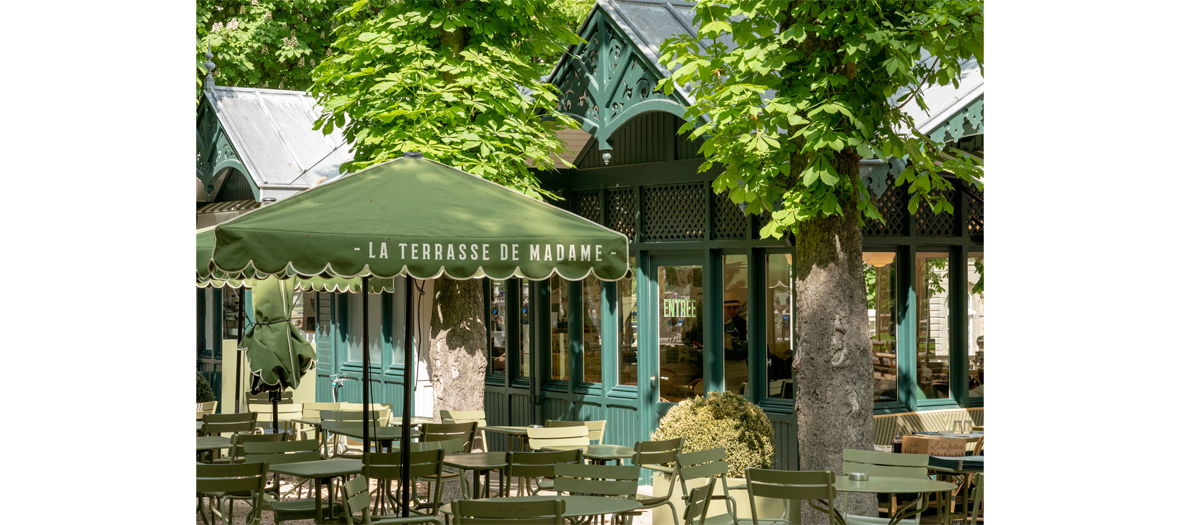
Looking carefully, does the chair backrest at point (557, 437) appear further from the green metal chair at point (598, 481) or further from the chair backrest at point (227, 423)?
the chair backrest at point (227, 423)

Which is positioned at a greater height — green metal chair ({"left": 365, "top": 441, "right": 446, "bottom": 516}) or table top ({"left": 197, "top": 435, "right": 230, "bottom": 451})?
green metal chair ({"left": 365, "top": 441, "right": 446, "bottom": 516})

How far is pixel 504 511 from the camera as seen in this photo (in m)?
6.54

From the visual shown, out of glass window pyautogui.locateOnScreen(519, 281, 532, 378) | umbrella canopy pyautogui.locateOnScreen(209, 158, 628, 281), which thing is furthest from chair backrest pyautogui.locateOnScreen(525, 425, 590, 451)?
glass window pyautogui.locateOnScreen(519, 281, 532, 378)

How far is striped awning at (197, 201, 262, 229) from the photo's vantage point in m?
19.8

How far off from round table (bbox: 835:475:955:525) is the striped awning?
44.6 feet

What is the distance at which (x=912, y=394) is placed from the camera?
12.3m

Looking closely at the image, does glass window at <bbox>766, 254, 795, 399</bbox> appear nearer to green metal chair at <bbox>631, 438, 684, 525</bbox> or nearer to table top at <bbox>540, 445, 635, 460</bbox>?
table top at <bbox>540, 445, 635, 460</bbox>

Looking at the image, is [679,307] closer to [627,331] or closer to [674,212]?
[627,331]

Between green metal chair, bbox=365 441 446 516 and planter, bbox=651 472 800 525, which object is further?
planter, bbox=651 472 800 525

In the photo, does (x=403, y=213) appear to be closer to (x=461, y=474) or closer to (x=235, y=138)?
(x=461, y=474)

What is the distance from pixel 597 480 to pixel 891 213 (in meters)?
5.53

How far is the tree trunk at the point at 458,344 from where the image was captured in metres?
13.2

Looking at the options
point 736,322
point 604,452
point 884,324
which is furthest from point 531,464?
point 884,324

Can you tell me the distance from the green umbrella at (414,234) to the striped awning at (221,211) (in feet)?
42.0
